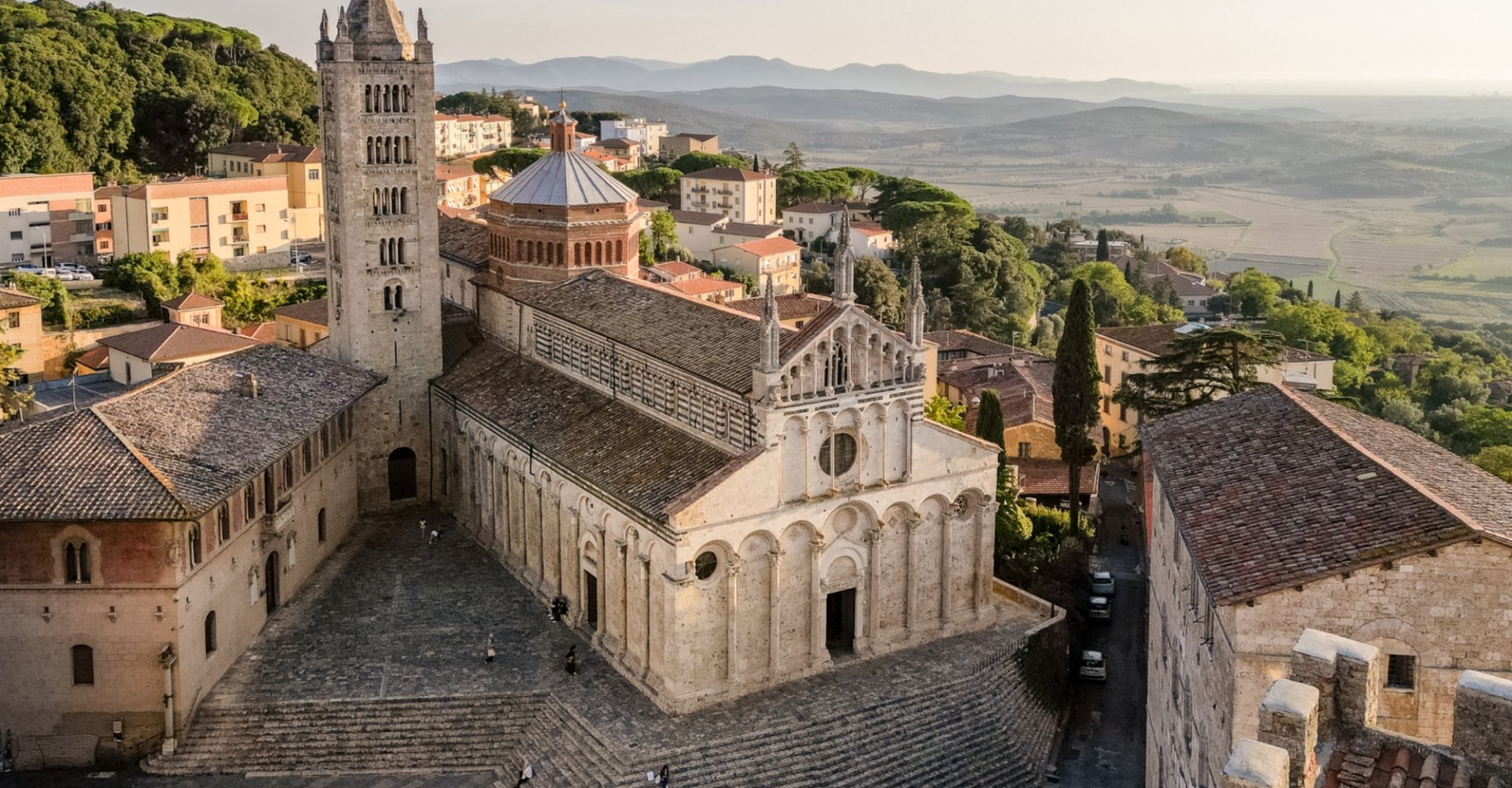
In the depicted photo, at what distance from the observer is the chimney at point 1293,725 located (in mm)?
11055

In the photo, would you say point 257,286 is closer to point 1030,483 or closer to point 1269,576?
point 1030,483

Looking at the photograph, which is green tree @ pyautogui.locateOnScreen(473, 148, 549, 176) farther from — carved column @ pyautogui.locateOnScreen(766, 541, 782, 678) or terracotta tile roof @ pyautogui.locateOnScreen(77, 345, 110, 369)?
carved column @ pyautogui.locateOnScreen(766, 541, 782, 678)

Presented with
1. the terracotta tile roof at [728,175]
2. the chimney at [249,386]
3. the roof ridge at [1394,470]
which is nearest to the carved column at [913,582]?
the roof ridge at [1394,470]

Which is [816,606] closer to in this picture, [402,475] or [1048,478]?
[402,475]

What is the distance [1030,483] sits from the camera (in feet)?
183

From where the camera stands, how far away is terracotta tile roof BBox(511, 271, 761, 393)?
1382 inches

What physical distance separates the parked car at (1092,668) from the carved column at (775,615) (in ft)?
34.0

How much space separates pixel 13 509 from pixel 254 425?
770 centimetres

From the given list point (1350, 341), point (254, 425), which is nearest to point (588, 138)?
point (1350, 341)

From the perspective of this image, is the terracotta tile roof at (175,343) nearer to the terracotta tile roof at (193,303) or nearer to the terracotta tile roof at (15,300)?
the terracotta tile roof at (15,300)

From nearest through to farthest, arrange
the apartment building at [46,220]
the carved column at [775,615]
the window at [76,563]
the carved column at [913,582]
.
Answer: the window at [76,563] < the carved column at [775,615] < the carved column at [913,582] < the apartment building at [46,220]

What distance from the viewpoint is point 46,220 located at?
81.5 meters

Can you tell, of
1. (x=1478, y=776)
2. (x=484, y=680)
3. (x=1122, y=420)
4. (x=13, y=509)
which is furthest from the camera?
(x=1122, y=420)

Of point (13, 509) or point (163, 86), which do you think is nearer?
point (13, 509)
